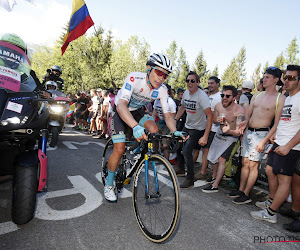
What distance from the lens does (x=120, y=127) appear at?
3.41 metres

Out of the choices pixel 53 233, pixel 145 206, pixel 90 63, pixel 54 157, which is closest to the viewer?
pixel 53 233

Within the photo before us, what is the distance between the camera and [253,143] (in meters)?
4.07

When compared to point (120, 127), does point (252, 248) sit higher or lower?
lower

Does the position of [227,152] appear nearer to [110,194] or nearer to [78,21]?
[110,194]

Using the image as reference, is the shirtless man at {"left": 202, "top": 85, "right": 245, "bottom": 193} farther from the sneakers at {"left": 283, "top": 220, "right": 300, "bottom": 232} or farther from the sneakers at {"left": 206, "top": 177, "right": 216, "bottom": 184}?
the sneakers at {"left": 283, "top": 220, "right": 300, "bottom": 232}

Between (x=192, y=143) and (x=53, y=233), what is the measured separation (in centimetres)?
329

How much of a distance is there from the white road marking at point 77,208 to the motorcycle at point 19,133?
0.45 m

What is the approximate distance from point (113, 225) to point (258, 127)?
3.10m

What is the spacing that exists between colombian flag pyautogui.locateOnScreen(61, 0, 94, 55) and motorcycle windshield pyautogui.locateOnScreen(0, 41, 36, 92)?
5774 mm

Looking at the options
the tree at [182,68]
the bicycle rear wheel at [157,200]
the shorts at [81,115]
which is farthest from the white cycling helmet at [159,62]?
the tree at [182,68]

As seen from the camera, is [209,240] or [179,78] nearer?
[209,240]

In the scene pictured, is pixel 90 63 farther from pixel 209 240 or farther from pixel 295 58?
pixel 209 240

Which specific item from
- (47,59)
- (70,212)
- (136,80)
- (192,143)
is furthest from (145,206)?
(47,59)

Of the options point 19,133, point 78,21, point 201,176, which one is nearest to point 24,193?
point 19,133
